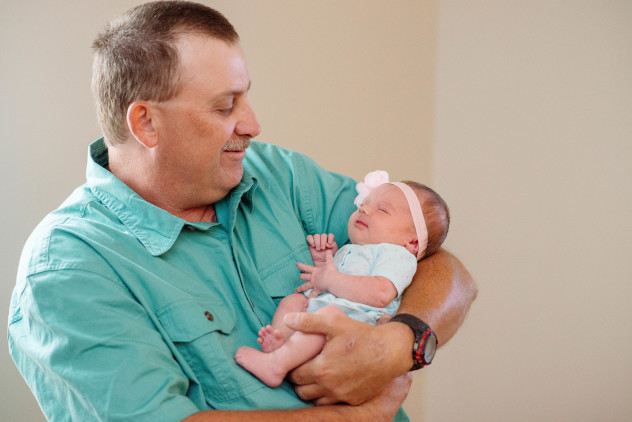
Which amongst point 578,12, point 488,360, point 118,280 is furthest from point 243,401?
point 578,12

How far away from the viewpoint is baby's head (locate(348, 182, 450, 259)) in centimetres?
181

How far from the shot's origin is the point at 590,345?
308 cm

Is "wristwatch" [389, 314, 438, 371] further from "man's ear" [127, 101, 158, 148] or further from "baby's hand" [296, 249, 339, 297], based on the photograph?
"man's ear" [127, 101, 158, 148]

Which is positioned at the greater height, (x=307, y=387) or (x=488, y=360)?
(x=307, y=387)

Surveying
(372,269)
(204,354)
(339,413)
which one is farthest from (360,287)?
(204,354)

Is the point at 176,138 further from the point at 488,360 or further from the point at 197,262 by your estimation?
the point at 488,360

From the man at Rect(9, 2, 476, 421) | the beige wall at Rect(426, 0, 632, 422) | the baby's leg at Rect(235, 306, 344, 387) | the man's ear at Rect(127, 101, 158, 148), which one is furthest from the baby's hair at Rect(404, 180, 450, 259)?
the beige wall at Rect(426, 0, 632, 422)

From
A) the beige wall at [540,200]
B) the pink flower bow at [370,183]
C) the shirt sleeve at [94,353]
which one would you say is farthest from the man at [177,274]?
the beige wall at [540,200]

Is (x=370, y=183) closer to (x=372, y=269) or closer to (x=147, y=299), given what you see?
(x=372, y=269)

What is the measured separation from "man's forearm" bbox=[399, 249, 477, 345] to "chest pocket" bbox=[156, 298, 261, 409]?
0.49 metres

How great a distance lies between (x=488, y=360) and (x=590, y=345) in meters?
0.48

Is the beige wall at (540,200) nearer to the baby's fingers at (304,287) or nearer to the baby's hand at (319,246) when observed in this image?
the baby's hand at (319,246)

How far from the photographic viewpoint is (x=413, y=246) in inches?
73.2

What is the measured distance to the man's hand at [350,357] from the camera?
5.02 feet
